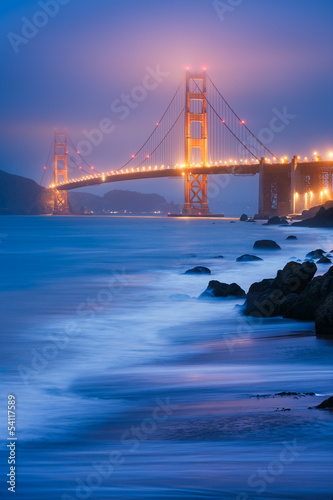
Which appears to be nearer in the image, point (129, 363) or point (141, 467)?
point (141, 467)

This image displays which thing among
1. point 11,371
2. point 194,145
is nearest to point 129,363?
point 11,371

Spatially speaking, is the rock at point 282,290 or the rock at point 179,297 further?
the rock at point 179,297

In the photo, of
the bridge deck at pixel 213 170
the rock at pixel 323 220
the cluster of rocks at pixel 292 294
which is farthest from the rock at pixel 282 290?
the bridge deck at pixel 213 170

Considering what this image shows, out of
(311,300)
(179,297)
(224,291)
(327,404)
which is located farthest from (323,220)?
(327,404)

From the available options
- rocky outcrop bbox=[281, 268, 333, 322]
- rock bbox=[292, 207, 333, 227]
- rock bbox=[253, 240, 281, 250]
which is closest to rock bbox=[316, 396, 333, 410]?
rocky outcrop bbox=[281, 268, 333, 322]

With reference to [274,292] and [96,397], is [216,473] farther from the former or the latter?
[274,292]

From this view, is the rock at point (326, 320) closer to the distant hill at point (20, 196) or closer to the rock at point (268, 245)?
the rock at point (268, 245)
